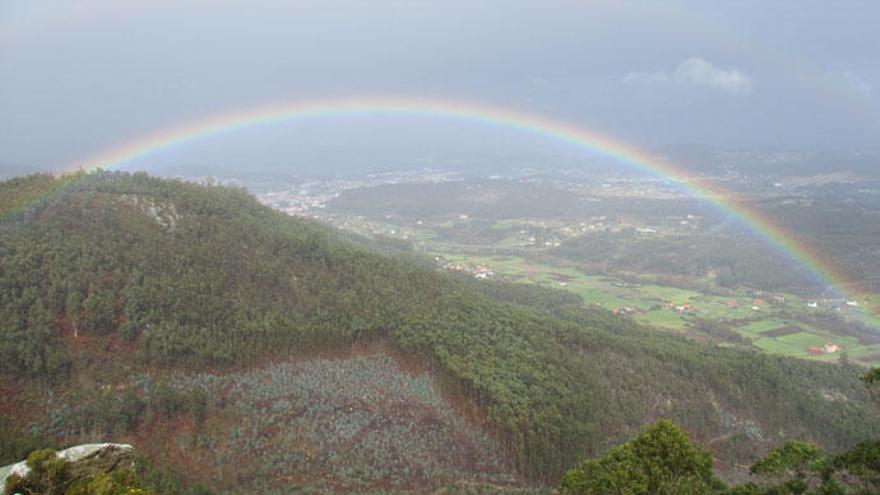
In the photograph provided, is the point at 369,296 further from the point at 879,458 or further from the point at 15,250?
the point at 879,458

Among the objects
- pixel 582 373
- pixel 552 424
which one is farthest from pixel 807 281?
pixel 552 424

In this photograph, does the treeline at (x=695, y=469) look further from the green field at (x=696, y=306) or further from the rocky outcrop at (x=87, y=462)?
the green field at (x=696, y=306)

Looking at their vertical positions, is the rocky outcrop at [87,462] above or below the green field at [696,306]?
above

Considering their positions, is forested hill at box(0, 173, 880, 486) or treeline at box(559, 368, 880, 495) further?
forested hill at box(0, 173, 880, 486)

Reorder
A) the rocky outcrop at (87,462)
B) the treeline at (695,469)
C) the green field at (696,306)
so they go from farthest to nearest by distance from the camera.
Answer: the green field at (696,306)
the treeline at (695,469)
the rocky outcrop at (87,462)

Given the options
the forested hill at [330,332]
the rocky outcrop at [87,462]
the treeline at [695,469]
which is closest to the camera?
the rocky outcrop at [87,462]

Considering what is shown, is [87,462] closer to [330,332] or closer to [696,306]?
[330,332]

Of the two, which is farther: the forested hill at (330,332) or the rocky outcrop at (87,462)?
the forested hill at (330,332)

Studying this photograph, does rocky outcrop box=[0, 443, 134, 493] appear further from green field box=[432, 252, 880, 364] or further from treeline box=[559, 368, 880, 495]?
green field box=[432, 252, 880, 364]

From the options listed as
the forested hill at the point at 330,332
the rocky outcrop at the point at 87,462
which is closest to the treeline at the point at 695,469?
the forested hill at the point at 330,332

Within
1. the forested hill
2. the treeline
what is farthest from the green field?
the treeline
